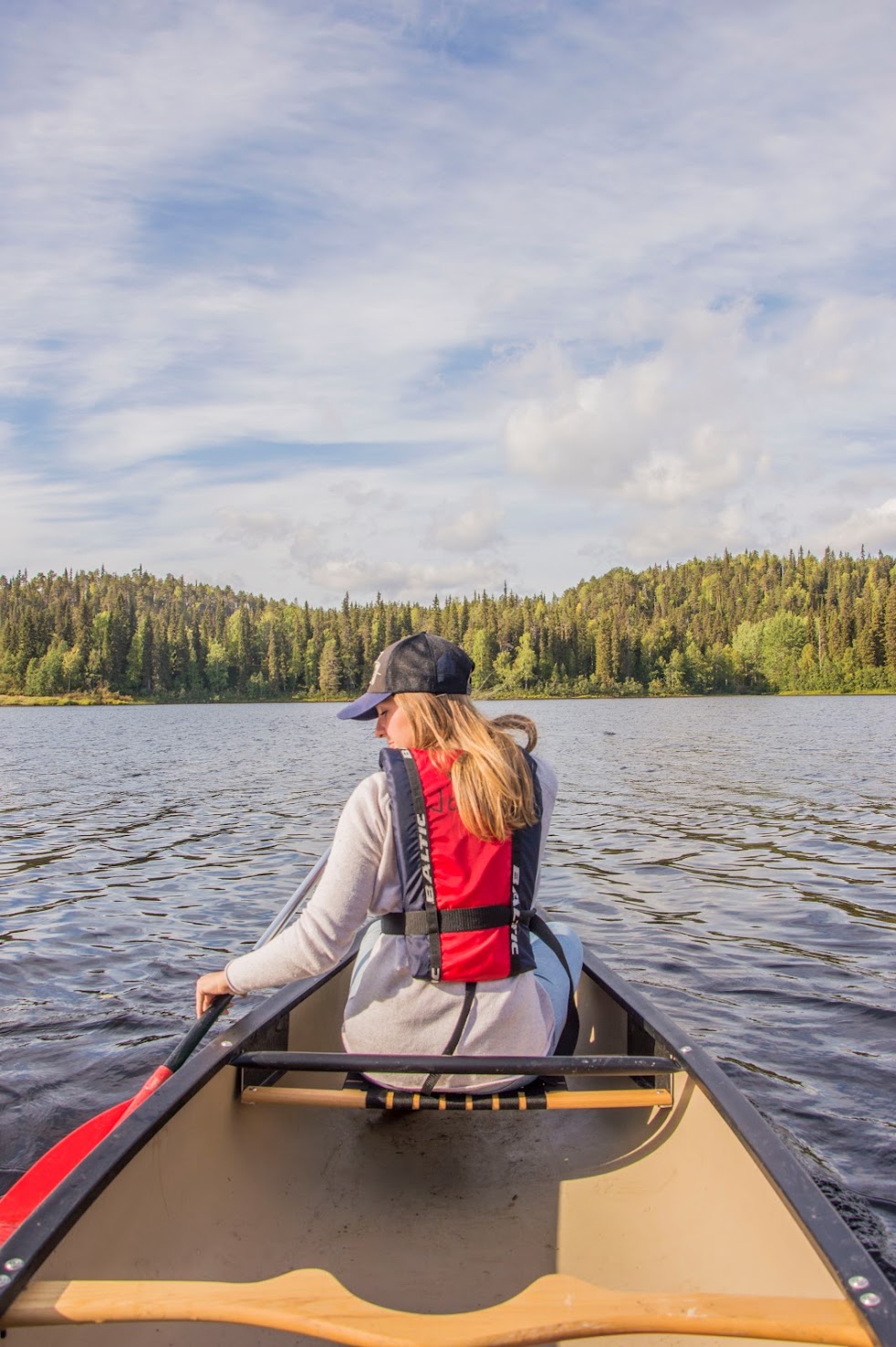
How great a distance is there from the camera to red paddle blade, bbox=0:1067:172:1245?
169 inches

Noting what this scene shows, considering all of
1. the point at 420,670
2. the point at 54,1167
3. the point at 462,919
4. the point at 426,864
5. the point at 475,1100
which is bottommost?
the point at 54,1167

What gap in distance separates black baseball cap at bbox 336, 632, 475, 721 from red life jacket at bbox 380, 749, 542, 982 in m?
0.31

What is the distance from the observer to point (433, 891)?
155 inches

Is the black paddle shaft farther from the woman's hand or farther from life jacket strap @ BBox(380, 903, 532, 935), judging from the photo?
life jacket strap @ BBox(380, 903, 532, 935)

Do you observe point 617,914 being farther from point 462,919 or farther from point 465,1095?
point 462,919

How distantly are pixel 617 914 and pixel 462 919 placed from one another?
8.67 metres

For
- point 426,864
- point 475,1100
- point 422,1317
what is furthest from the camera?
point 475,1100

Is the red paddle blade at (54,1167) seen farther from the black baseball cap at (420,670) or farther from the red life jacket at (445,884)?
the black baseball cap at (420,670)

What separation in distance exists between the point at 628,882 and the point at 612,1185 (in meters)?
10.0

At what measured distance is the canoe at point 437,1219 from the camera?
2.87 m

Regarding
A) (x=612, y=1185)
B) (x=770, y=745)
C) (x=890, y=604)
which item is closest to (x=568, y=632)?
(x=890, y=604)

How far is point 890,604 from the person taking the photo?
454 ft

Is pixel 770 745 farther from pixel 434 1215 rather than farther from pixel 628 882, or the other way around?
pixel 434 1215

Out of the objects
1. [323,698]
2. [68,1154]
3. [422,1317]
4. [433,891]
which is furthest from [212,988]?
[323,698]
